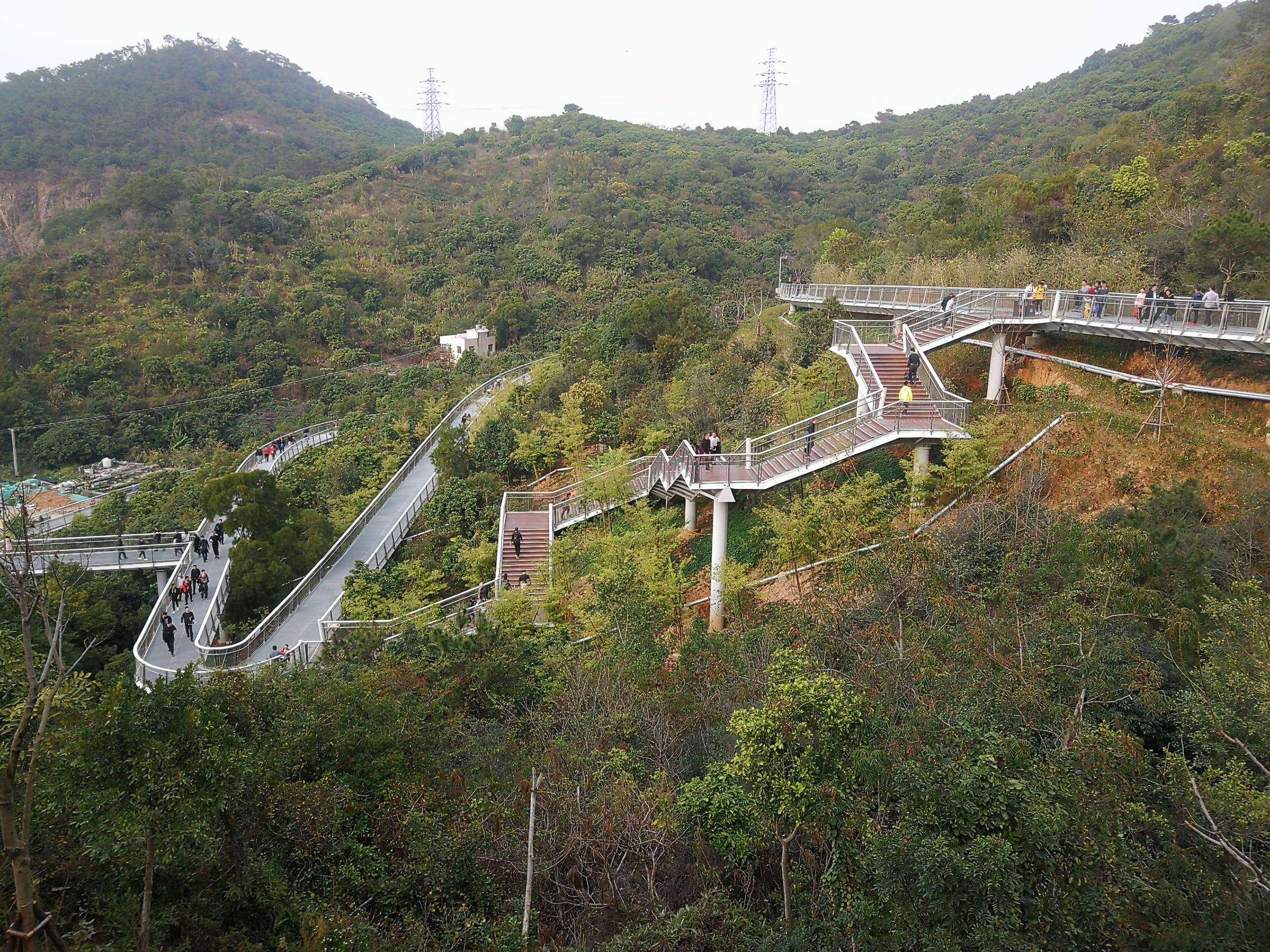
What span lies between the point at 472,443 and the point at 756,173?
68.4 metres

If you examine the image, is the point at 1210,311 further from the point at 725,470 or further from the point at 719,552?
the point at 719,552

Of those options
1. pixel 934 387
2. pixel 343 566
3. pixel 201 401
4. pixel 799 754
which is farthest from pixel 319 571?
pixel 201 401

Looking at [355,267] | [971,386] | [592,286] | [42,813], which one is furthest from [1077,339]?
[355,267]

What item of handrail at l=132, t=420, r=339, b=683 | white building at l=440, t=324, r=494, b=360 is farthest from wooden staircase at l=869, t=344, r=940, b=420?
white building at l=440, t=324, r=494, b=360

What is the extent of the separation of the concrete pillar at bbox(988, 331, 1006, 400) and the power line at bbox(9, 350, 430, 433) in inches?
1636

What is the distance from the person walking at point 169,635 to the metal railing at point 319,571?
1.30m

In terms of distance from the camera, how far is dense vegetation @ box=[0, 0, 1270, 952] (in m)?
6.40

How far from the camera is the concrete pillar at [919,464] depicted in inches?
659

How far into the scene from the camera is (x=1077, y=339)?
19.8 meters

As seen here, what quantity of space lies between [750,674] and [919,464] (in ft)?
25.9

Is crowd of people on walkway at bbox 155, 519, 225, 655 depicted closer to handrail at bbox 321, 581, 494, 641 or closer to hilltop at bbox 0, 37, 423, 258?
handrail at bbox 321, 581, 494, 641

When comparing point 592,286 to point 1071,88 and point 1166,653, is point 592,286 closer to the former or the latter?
point 1166,653

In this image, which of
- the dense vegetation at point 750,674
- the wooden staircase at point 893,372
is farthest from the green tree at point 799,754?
the wooden staircase at point 893,372

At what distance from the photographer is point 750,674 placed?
456 inches
